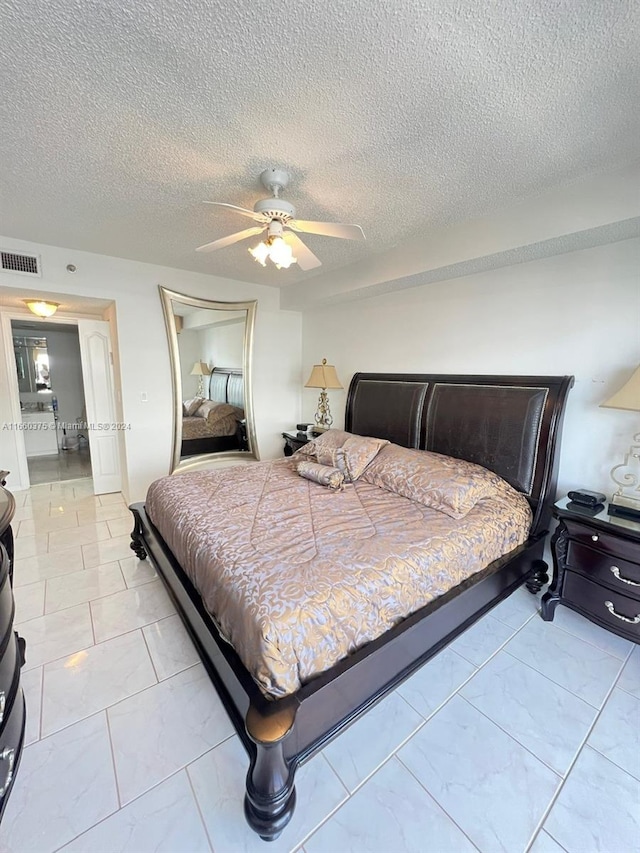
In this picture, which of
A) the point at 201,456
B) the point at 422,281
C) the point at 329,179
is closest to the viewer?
the point at 329,179

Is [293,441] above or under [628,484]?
under

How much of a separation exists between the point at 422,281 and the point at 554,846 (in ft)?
10.9

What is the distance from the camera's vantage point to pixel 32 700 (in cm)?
170

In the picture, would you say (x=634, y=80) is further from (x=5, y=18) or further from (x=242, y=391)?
(x=242, y=391)

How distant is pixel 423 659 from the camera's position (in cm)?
171

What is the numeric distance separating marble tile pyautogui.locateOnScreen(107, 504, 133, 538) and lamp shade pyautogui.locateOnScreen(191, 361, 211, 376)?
1728 mm

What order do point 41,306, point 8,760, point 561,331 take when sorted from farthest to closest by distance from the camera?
point 41,306 → point 561,331 → point 8,760

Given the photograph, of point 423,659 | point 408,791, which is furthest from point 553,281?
point 408,791

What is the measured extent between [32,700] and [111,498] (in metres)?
3.01

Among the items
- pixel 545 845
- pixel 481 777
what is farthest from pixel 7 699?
pixel 545 845

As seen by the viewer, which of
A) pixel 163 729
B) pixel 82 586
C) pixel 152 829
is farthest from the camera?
pixel 82 586

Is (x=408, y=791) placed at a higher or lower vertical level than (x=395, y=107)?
lower

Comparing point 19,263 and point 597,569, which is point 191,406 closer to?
point 19,263

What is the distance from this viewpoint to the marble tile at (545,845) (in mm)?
1191
